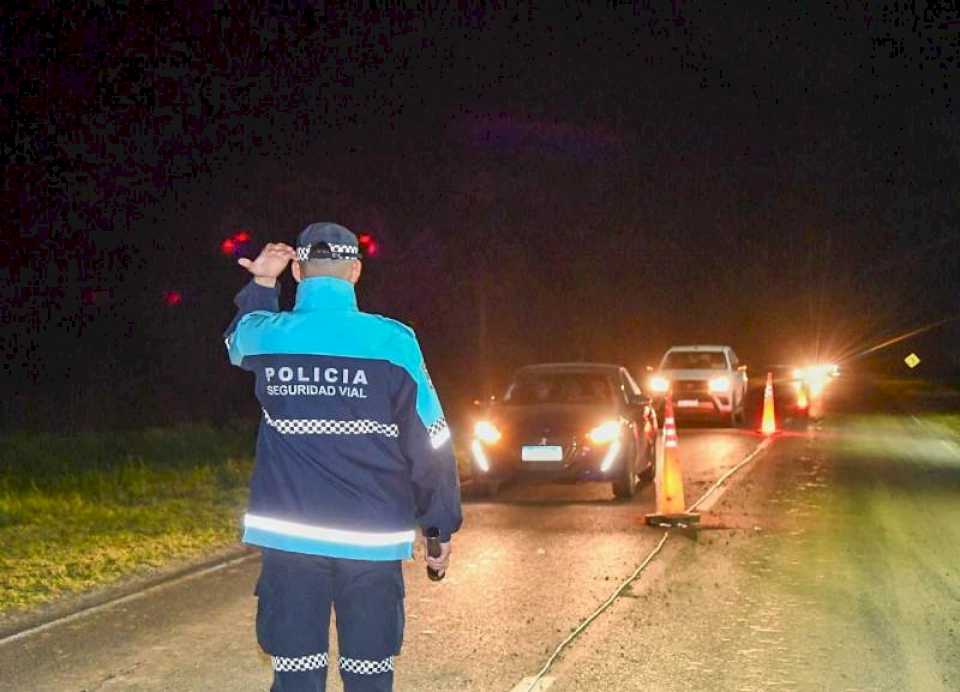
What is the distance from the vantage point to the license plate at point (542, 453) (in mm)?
13992

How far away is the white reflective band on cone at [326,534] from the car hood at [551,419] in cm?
1024

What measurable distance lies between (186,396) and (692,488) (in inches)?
719

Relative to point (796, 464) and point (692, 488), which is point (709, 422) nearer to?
point (796, 464)

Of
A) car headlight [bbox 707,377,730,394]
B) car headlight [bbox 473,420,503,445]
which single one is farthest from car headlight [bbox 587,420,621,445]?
car headlight [bbox 707,377,730,394]

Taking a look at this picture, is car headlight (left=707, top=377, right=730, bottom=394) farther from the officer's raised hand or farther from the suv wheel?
the officer's raised hand

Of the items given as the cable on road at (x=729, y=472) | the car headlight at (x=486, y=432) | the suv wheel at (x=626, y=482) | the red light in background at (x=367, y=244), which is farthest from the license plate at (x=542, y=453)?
the red light in background at (x=367, y=244)

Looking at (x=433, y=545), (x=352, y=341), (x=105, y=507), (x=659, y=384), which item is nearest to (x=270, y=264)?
(x=352, y=341)

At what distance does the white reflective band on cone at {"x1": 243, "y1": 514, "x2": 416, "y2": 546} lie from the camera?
384cm

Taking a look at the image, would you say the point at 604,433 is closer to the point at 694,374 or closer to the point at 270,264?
the point at 270,264

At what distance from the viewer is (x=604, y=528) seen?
12.1 metres

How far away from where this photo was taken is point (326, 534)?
3844mm

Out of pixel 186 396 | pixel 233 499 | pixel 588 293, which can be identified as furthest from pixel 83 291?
pixel 588 293

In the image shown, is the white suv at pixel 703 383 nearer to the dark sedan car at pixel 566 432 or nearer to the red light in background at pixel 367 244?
the red light in background at pixel 367 244

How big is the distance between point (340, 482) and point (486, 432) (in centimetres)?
1059
